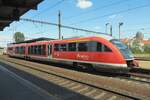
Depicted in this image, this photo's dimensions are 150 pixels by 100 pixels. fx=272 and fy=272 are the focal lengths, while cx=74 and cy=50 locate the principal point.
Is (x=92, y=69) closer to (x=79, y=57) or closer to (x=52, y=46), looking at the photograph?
(x=79, y=57)

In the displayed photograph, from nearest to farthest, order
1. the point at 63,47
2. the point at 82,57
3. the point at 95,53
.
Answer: the point at 95,53 < the point at 82,57 < the point at 63,47

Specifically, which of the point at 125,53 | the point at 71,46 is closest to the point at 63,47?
the point at 71,46

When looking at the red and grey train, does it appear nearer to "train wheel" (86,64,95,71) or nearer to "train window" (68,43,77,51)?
"train window" (68,43,77,51)

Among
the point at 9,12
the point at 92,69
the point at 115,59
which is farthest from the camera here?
the point at 92,69

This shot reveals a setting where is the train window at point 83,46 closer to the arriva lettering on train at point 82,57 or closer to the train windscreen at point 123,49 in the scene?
the arriva lettering on train at point 82,57

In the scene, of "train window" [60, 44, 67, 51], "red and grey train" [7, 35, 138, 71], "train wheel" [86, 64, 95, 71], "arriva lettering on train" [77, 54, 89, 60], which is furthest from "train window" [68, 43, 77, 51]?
"train wheel" [86, 64, 95, 71]

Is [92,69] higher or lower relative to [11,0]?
lower

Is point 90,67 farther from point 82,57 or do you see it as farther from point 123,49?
point 123,49

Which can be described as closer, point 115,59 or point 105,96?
point 105,96

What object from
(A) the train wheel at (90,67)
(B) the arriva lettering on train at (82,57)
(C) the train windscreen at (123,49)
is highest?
(C) the train windscreen at (123,49)

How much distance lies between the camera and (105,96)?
413 inches

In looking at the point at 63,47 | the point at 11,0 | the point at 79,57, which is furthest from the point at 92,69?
the point at 11,0

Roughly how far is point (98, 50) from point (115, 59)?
69.2 inches

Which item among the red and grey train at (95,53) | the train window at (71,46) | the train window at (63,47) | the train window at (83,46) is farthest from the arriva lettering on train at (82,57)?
the train window at (63,47)
